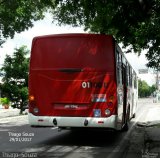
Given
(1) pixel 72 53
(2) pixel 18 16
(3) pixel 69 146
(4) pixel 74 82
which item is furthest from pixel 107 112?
(2) pixel 18 16

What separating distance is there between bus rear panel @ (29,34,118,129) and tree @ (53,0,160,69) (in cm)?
89

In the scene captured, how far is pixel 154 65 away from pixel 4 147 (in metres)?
5.85

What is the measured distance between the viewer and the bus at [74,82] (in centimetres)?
1303

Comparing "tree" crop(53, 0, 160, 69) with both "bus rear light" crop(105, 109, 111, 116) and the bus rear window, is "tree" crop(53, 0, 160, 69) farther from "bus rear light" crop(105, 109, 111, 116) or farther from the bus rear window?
"bus rear light" crop(105, 109, 111, 116)

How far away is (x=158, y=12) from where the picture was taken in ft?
44.0

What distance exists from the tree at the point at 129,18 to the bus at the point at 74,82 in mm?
874

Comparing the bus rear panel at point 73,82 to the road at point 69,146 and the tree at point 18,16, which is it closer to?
the road at point 69,146

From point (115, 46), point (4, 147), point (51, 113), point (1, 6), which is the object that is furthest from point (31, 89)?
point (1, 6)

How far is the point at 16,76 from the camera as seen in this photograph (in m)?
40.1

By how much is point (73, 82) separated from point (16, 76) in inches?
1077

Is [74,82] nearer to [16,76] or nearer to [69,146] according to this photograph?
[69,146]

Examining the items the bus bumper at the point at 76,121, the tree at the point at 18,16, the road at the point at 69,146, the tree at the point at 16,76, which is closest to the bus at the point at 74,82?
the bus bumper at the point at 76,121

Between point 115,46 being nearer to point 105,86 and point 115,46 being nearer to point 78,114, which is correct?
point 105,86

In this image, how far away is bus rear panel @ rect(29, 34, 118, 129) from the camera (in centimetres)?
1303
